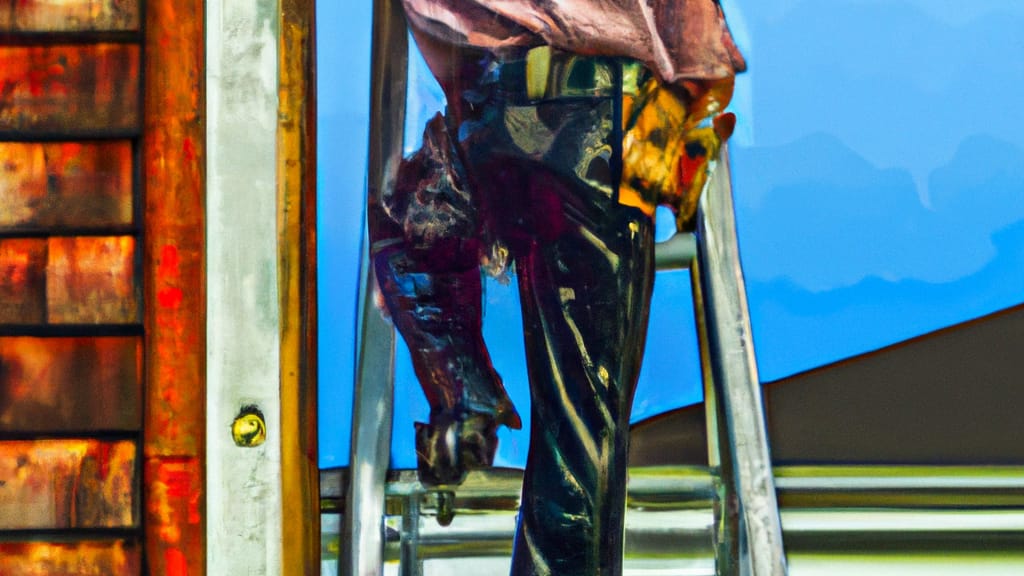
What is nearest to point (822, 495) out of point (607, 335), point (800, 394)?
point (800, 394)

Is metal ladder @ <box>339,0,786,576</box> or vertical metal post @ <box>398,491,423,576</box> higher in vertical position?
metal ladder @ <box>339,0,786,576</box>

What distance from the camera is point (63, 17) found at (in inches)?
58.2

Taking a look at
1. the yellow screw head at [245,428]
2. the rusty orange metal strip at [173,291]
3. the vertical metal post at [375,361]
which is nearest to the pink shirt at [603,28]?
the vertical metal post at [375,361]

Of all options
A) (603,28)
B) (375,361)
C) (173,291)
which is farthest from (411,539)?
(603,28)

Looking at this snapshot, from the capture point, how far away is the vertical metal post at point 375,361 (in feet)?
4.71

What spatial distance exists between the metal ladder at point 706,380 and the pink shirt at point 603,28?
0.31 feet

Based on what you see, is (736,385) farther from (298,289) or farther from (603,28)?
(298,289)

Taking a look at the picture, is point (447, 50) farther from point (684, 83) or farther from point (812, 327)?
point (812, 327)

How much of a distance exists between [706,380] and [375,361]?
18.4 inches

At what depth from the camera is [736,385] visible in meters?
1.42

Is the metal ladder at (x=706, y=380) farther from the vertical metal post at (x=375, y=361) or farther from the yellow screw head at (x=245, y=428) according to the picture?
the yellow screw head at (x=245, y=428)

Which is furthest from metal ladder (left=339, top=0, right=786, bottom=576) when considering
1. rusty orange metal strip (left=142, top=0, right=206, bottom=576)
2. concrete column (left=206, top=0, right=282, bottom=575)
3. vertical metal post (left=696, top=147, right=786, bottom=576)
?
rusty orange metal strip (left=142, top=0, right=206, bottom=576)

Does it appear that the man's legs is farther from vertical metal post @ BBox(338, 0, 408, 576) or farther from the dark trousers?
vertical metal post @ BBox(338, 0, 408, 576)

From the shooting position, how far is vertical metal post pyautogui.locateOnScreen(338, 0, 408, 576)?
1.43 m
